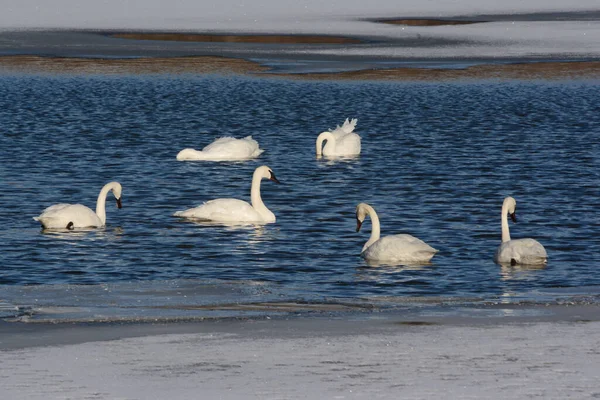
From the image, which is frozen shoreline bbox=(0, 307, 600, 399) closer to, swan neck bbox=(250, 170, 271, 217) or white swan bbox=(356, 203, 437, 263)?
white swan bbox=(356, 203, 437, 263)

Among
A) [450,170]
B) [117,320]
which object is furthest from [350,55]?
[117,320]

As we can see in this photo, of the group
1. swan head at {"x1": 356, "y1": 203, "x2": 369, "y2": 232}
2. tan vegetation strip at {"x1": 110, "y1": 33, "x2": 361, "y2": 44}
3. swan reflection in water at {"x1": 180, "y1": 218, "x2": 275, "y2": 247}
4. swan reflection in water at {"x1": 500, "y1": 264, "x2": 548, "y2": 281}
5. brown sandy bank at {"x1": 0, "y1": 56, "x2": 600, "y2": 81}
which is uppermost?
tan vegetation strip at {"x1": 110, "y1": 33, "x2": 361, "y2": 44}

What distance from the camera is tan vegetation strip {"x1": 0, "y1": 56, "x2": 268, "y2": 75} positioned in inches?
1716

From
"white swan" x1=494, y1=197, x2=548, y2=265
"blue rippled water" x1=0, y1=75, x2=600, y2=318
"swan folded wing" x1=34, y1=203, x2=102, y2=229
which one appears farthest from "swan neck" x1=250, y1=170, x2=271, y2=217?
"white swan" x1=494, y1=197, x2=548, y2=265

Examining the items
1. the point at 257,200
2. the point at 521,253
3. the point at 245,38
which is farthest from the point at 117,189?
the point at 245,38

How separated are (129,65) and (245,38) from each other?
806 centimetres

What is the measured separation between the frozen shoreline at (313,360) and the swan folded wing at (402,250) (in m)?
3.38

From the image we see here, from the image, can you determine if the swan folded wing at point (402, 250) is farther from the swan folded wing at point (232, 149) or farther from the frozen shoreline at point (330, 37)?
the frozen shoreline at point (330, 37)

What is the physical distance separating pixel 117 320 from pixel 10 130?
62.2 feet

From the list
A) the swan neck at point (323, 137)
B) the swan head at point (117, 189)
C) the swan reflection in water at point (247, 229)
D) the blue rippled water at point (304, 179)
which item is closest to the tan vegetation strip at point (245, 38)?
the blue rippled water at point (304, 179)

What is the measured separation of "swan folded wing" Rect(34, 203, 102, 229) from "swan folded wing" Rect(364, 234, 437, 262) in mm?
4560

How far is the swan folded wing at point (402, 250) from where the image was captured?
1503cm

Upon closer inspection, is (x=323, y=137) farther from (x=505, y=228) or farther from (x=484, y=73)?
(x=484, y=73)

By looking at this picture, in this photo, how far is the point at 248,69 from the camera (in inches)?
1715
